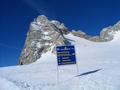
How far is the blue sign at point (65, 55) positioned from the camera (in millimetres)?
20062

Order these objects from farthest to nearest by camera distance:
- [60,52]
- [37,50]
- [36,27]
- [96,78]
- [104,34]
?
[104,34], [36,27], [37,50], [60,52], [96,78]

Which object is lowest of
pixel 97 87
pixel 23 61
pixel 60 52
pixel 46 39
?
pixel 97 87

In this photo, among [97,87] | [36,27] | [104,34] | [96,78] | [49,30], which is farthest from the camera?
[104,34]

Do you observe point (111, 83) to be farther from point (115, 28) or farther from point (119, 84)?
point (115, 28)

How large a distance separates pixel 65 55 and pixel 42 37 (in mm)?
64349

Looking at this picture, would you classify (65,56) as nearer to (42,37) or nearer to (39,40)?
(39,40)

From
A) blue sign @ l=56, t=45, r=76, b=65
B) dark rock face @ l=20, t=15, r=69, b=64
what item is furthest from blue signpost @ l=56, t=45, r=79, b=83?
dark rock face @ l=20, t=15, r=69, b=64

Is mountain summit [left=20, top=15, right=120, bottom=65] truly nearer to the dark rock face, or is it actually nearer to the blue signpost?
the dark rock face

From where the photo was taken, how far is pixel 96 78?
1798 centimetres

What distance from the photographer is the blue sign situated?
20.1 meters

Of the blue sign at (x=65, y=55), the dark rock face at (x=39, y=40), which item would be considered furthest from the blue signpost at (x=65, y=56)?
the dark rock face at (x=39, y=40)

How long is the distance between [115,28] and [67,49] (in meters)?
85.5

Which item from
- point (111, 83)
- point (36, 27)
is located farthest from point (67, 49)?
point (36, 27)

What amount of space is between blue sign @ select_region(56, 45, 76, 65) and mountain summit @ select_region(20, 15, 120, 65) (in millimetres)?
49431
